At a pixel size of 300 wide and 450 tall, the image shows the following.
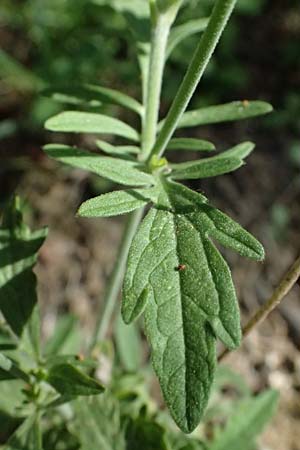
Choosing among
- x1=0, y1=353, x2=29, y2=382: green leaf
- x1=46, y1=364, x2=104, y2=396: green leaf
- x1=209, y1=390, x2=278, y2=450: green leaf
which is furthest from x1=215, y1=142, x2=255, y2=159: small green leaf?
x1=209, y1=390, x2=278, y2=450: green leaf

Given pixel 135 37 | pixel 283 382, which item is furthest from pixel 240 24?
pixel 135 37

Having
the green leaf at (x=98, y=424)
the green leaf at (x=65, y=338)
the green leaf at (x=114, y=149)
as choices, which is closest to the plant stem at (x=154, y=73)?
the green leaf at (x=114, y=149)

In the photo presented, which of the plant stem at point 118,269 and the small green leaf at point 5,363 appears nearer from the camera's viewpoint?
the small green leaf at point 5,363

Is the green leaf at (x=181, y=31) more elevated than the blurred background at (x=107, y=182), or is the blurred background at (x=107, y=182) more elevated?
the green leaf at (x=181, y=31)

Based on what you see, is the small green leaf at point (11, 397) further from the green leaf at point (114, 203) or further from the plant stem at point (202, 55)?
→ the plant stem at point (202, 55)

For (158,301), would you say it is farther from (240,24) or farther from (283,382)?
(240,24)

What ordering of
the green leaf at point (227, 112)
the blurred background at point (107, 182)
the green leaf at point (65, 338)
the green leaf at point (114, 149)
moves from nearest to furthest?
the green leaf at point (114, 149) < the green leaf at point (227, 112) < the green leaf at point (65, 338) < the blurred background at point (107, 182)

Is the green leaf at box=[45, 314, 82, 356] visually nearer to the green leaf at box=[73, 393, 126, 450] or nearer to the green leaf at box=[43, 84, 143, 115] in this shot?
the green leaf at box=[73, 393, 126, 450]
